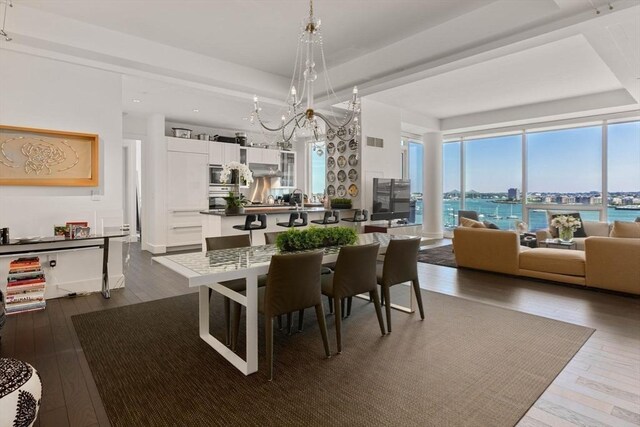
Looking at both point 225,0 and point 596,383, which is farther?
point 225,0

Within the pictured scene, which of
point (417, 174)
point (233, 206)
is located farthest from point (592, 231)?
point (233, 206)

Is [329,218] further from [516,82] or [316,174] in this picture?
[516,82]

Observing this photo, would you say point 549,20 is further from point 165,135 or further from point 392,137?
point 165,135

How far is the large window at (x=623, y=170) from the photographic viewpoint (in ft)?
24.4

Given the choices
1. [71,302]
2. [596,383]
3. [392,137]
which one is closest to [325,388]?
[596,383]

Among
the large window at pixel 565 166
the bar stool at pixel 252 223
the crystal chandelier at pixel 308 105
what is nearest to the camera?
the crystal chandelier at pixel 308 105

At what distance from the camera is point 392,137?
7.87 metres

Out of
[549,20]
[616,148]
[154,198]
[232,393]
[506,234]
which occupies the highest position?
[549,20]

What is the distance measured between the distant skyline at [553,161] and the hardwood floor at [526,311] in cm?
463

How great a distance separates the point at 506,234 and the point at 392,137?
355 centimetres

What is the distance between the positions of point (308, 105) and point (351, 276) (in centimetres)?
171

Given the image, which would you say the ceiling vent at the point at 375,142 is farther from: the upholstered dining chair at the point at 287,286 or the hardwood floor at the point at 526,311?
the upholstered dining chair at the point at 287,286

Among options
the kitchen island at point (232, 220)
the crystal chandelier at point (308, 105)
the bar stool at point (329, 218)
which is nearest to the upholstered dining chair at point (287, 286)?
the crystal chandelier at point (308, 105)

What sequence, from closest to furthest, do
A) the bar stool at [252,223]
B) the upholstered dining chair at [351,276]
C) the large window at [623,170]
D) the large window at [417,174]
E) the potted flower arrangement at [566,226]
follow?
the upholstered dining chair at [351,276] → the bar stool at [252,223] → the potted flower arrangement at [566,226] → the large window at [623,170] → the large window at [417,174]
